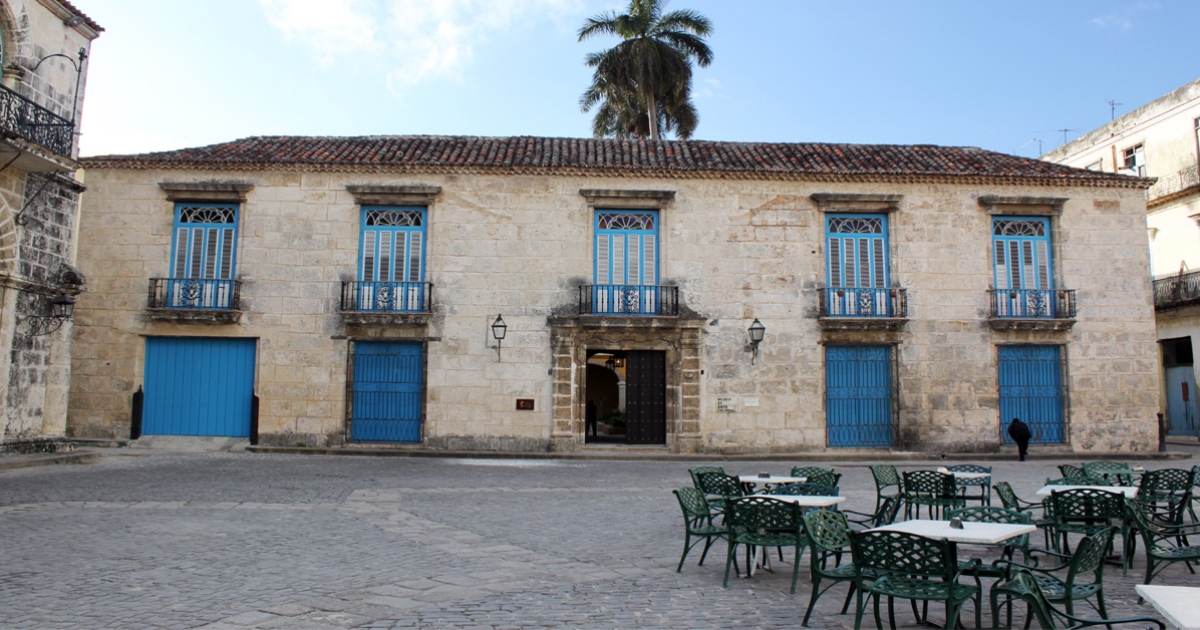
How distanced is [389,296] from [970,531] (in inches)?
605

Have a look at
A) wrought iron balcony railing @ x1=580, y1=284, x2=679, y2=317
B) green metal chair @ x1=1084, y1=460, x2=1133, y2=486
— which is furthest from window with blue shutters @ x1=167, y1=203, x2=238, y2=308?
green metal chair @ x1=1084, y1=460, x2=1133, y2=486

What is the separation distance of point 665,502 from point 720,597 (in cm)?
508

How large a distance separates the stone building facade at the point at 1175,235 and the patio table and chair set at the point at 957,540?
19.6 m

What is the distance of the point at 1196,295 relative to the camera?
2458 centimetres

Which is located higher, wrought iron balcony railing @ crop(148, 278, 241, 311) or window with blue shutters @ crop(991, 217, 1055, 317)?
window with blue shutters @ crop(991, 217, 1055, 317)

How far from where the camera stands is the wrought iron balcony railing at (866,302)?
19.2 metres

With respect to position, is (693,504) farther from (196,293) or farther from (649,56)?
(649,56)

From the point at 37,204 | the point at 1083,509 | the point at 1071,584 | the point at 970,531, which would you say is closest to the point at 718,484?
the point at 970,531

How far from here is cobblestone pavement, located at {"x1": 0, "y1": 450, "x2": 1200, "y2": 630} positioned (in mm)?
5375

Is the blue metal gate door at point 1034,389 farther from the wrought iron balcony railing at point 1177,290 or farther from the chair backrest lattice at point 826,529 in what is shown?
the chair backrest lattice at point 826,529

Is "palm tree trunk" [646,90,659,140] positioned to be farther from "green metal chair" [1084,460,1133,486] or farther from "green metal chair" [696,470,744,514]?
"green metal chair" [696,470,744,514]

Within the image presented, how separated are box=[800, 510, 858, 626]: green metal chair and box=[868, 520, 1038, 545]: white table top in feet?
1.24

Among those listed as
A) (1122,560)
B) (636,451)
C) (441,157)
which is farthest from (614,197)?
(1122,560)

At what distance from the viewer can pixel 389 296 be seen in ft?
61.6
